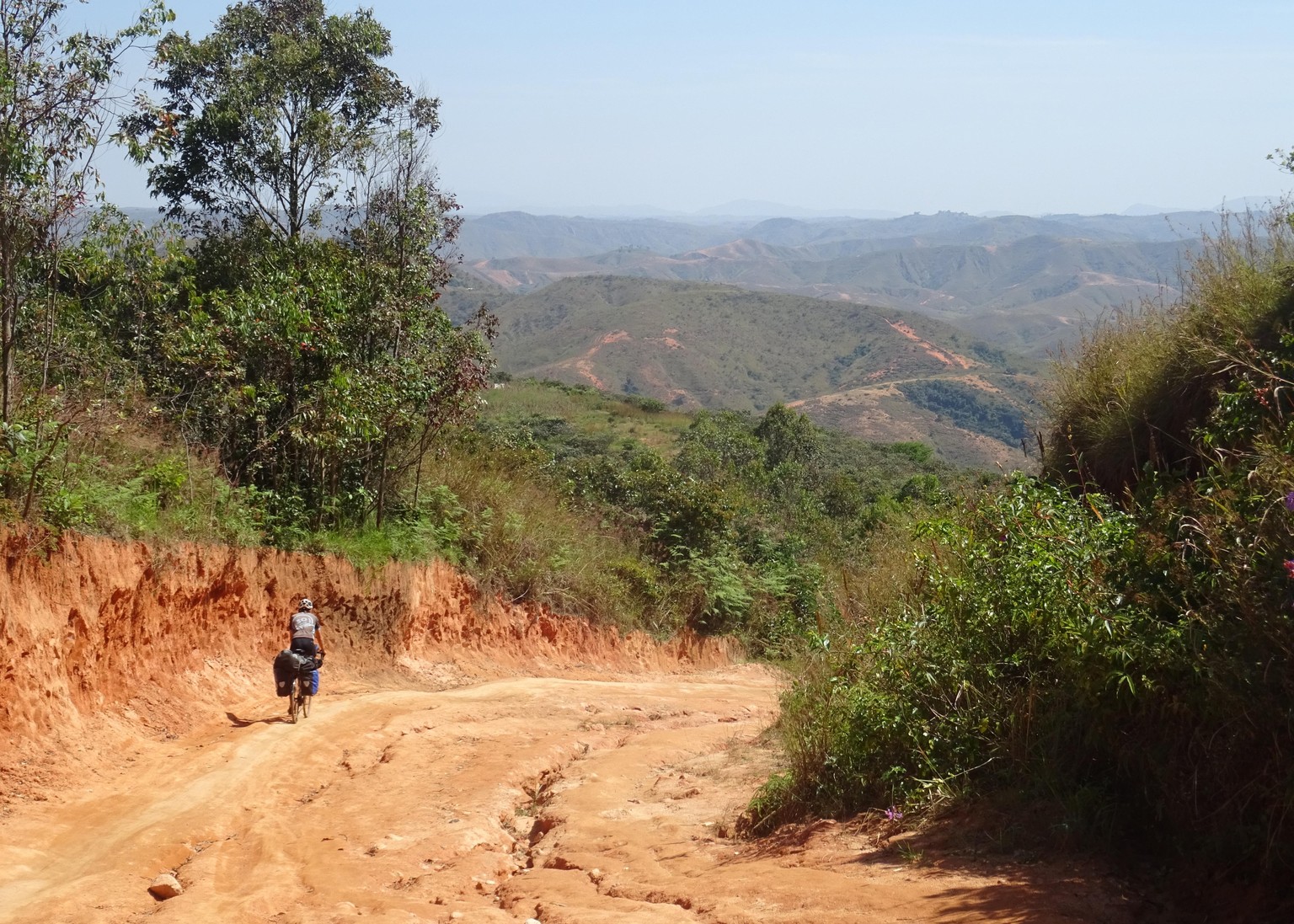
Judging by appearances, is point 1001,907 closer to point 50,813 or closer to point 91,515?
point 50,813

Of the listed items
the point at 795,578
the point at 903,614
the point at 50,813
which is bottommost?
the point at 795,578

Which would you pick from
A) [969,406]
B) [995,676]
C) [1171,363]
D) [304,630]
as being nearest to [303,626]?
[304,630]

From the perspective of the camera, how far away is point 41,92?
36.4ft

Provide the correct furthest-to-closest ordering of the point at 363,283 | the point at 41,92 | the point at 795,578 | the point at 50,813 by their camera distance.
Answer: the point at 795,578
the point at 363,283
the point at 41,92
the point at 50,813

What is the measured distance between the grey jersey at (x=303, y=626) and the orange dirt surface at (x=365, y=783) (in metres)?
0.96

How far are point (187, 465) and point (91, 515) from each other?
7.18ft

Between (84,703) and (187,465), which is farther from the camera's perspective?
(187,465)

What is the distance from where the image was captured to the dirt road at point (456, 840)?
5.83 meters

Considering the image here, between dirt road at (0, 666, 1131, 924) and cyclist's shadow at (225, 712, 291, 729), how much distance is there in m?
0.03

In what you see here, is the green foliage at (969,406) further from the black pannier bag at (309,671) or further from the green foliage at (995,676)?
the green foliage at (995,676)

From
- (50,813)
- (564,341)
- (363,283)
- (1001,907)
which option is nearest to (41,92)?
(363,283)

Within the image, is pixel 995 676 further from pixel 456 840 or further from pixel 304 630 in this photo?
pixel 304 630

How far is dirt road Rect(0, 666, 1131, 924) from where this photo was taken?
229 inches

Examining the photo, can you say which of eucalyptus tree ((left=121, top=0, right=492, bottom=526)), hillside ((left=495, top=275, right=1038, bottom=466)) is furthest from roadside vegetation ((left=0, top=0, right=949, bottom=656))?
hillside ((left=495, top=275, right=1038, bottom=466))
